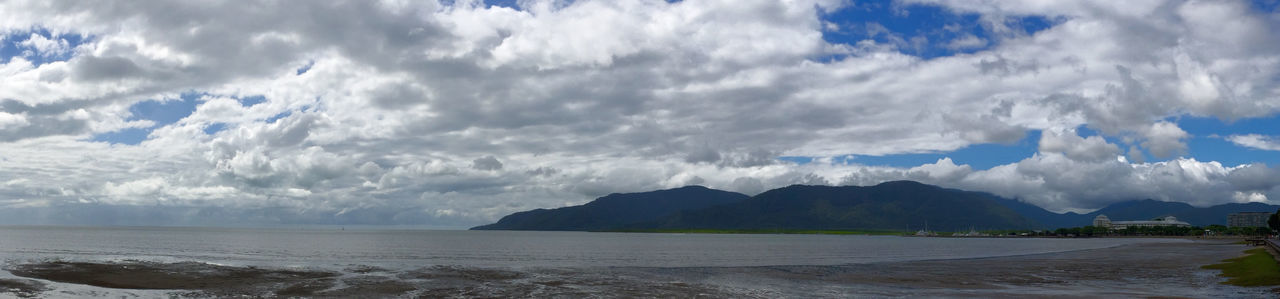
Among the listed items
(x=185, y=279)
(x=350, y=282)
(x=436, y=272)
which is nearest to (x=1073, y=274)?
(x=436, y=272)

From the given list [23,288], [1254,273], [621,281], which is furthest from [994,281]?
[23,288]

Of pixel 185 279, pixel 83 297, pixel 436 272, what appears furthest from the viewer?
pixel 436 272

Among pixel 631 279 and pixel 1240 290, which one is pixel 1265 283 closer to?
pixel 1240 290

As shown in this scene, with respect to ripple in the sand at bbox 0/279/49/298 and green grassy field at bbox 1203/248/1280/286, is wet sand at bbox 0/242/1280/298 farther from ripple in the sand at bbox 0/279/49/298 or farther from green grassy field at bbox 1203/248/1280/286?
green grassy field at bbox 1203/248/1280/286

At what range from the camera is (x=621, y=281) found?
229ft

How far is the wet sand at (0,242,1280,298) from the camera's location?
2279 inches

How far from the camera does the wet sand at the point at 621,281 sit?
2279 inches

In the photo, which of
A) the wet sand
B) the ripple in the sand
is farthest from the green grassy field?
the ripple in the sand

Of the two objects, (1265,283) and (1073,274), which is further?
(1073,274)

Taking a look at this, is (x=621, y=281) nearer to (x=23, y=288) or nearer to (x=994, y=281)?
(x=994, y=281)

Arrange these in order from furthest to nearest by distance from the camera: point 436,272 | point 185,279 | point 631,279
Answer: point 436,272, point 631,279, point 185,279

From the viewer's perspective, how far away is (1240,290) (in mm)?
57375

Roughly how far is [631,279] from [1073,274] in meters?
47.4

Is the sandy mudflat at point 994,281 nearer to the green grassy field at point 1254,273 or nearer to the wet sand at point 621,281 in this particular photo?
the wet sand at point 621,281
